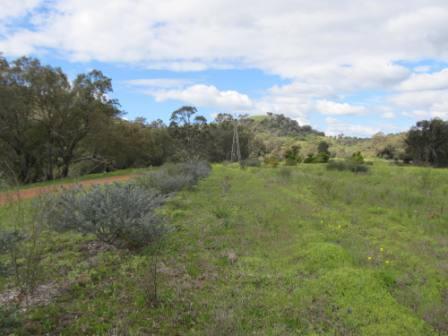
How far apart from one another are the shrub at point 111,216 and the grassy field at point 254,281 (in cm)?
33

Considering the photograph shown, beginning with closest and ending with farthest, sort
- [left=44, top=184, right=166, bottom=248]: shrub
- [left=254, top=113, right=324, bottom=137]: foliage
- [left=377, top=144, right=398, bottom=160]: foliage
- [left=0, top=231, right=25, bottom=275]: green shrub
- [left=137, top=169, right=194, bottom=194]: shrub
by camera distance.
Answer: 1. [left=0, top=231, right=25, bottom=275]: green shrub
2. [left=44, top=184, right=166, bottom=248]: shrub
3. [left=137, top=169, right=194, bottom=194]: shrub
4. [left=377, top=144, right=398, bottom=160]: foliage
5. [left=254, top=113, right=324, bottom=137]: foliage

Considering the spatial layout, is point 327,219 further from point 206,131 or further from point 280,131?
point 280,131

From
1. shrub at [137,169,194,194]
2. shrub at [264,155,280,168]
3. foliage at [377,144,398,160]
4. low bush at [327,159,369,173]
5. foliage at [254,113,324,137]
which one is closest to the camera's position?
shrub at [137,169,194,194]

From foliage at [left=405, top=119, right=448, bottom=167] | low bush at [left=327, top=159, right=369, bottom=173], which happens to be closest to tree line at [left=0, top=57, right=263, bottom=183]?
low bush at [left=327, top=159, right=369, bottom=173]

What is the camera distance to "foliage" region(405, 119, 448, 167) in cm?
3428

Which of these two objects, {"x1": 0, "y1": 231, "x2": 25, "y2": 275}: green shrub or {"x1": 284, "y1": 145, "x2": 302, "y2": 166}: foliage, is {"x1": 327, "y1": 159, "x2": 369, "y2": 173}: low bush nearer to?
{"x1": 284, "y1": 145, "x2": 302, "y2": 166}: foliage

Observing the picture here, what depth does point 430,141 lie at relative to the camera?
34.8 metres

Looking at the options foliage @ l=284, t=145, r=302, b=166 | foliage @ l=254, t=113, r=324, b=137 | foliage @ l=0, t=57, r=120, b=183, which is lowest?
Answer: foliage @ l=284, t=145, r=302, b=166

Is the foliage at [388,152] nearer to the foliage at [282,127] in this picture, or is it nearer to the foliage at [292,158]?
the foliage at [292,158]

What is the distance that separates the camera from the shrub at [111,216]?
5.02 meters

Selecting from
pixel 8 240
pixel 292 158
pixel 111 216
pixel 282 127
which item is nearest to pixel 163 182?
pixel 111 216

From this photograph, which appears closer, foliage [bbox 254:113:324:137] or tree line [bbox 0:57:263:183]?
tree line [bbox 0:57:263:183]

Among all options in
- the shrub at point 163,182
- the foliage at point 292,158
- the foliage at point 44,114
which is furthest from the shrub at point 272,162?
the shrub at point 163,182

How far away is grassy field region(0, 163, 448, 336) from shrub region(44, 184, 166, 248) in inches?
12.9
